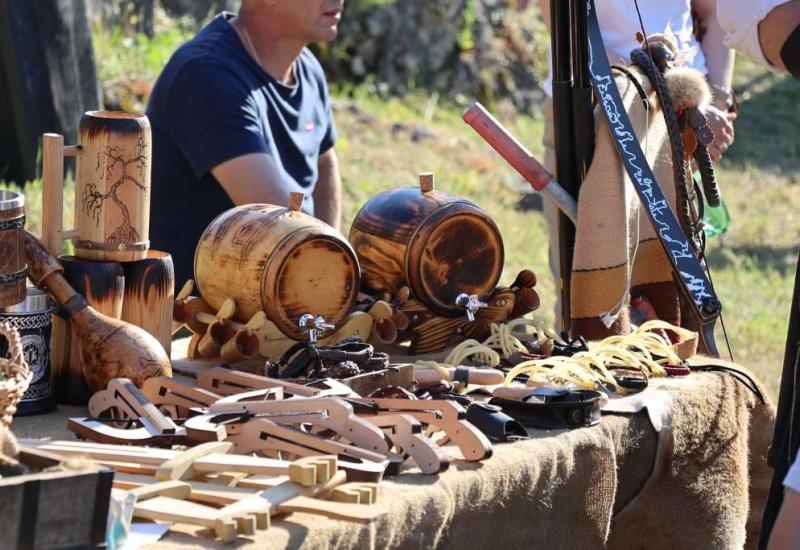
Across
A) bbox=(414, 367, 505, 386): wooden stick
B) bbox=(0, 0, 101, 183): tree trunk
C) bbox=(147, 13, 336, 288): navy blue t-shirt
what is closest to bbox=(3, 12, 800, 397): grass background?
bbox=(0, 0, 101, 183): tree trunk

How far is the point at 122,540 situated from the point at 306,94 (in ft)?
7.63

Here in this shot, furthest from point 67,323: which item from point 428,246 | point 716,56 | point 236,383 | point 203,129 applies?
point 716,56

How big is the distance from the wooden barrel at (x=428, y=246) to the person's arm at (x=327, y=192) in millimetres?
1185

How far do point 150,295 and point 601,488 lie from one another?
82 cm

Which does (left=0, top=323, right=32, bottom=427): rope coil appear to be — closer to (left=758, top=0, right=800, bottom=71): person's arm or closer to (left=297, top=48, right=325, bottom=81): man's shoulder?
A: (left=758, top=0, right=800, bottom=71): person's arm

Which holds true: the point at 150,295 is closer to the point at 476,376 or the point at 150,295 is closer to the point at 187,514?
the point at 476,376

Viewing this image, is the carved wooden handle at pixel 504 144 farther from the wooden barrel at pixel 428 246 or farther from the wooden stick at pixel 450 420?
the wooden stick at pixel 450 420

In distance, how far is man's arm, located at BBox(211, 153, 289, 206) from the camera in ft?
9.85

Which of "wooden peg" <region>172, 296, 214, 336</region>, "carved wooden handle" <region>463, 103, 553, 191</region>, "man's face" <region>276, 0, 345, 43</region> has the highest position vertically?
"man's face" <region>276, 0, 345, 43</region>

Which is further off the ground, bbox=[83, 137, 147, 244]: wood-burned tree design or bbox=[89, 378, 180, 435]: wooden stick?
bbox=[83, 137, 147, 244]: wood-burned tree design

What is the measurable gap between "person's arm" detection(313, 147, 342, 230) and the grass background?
1892 mm

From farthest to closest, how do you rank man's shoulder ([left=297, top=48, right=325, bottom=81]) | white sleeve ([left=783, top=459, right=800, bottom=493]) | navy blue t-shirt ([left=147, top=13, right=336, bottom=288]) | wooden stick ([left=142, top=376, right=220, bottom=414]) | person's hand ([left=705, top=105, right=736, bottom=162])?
man's shoulder ([left=297, top=48, right=325, bottom=81]) → navy blue t-shirt ([left=147, top=13, right=336, bottom=288]) → person's hand ([left=705, top=105, right=736, bottom=162]) → wooden stick ([left=142, top=376, right=220, bottom=414]) → white sleeve ([left=783, top=459, right=800, bottom=493])

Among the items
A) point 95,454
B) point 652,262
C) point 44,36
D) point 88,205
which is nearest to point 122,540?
point 95,454

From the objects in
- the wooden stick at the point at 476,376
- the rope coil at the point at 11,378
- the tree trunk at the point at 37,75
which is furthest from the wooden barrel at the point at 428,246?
the tree trunk at the point at 37,75
